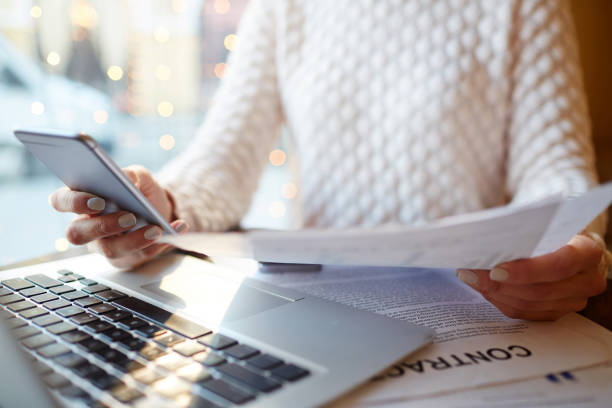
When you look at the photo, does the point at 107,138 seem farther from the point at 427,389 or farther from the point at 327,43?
the point at 427,389

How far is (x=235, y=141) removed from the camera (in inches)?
33.2

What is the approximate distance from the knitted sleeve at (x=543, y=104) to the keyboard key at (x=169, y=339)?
1.96ft

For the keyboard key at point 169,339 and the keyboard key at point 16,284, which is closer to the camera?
the keyboard key at point 169,339

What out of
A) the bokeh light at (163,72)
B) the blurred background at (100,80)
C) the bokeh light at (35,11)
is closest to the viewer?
the bokeh light at (35,11)

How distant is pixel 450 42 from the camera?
87 cm

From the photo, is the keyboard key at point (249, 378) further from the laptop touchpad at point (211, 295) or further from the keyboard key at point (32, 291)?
the keyboard key at point (32, 291)

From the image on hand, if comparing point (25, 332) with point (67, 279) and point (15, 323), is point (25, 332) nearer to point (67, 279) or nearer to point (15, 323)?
point (15, 323)

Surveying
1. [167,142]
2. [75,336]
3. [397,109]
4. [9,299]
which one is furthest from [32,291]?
[167,142]

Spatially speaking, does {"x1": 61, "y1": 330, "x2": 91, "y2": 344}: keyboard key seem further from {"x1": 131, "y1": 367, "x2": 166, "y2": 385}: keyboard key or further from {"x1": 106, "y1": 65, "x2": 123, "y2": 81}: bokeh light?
{"x1": 106, "y1": 65, "x2": 123, "y2": 81}: bokeh light

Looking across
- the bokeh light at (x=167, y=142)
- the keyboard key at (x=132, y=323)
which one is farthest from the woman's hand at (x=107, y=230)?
the bokeh light at (x=167, y=142)

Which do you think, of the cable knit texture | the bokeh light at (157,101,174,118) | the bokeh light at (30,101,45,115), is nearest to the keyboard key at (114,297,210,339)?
the cable knit texture

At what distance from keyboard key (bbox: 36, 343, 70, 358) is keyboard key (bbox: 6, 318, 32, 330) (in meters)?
0.06

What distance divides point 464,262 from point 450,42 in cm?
62

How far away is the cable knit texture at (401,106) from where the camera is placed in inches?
32.1
